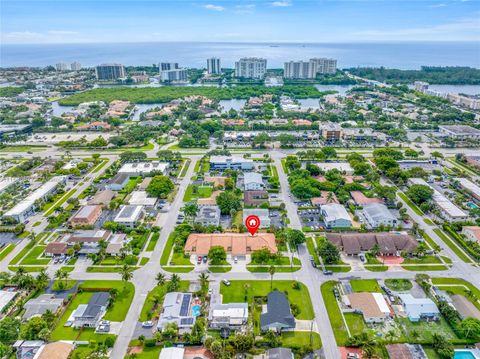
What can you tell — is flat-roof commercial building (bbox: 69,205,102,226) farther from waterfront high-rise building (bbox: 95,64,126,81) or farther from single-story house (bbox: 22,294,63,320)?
waterfront high-rise building (bbox: 95,64,126,81)

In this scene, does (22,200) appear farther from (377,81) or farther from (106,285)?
(377,81)

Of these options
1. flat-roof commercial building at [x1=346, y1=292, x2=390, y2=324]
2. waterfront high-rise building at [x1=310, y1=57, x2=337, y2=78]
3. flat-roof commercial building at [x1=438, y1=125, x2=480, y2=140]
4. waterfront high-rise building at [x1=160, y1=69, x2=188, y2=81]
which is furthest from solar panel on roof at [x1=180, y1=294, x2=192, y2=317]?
waterfront high-rise building at [x1=310, y1=57, x2=337, y2=78]

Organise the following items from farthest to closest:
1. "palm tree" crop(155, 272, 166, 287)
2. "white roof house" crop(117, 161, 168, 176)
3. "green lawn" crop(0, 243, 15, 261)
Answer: "white roof house" crop(117, 161, 168, 176)
"green lawn" crop(0, 243, 15, 261)
"palm tree" crop(155, 272, 166, 287)

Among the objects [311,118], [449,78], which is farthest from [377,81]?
[311,118]

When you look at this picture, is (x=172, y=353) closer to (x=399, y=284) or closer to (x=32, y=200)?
(x=399, y=284)

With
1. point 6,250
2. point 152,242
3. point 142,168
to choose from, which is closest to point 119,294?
point 152,242

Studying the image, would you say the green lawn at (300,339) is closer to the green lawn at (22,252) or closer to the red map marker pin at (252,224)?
the red map marker pin at (252,224)

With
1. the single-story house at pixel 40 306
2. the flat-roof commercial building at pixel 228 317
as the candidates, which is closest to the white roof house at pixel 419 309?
the flat-roof commercial building at pixel 228 317
